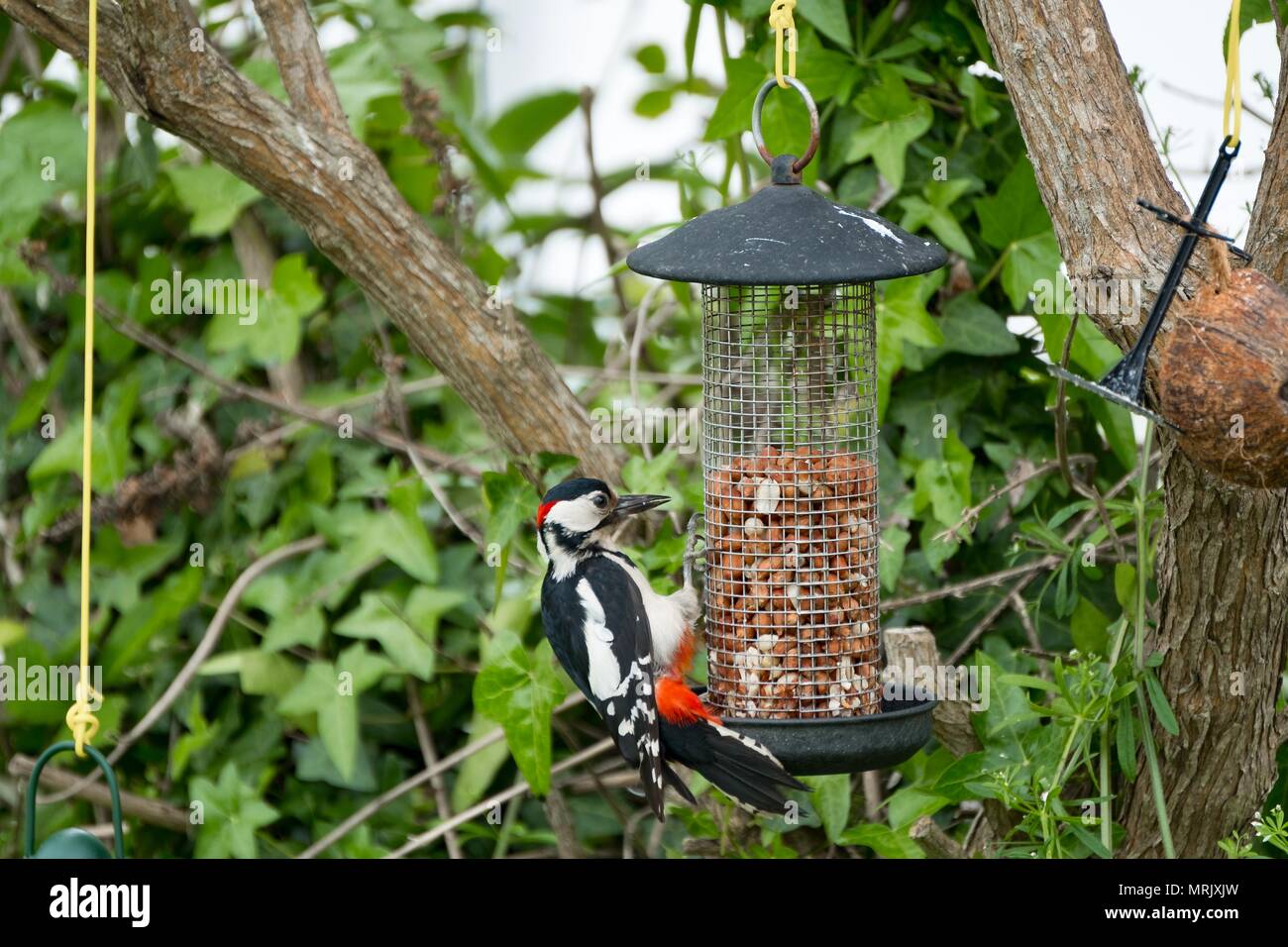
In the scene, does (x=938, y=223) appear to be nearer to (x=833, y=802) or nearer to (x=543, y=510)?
(x=543, y=510)

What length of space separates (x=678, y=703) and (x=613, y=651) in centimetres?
15

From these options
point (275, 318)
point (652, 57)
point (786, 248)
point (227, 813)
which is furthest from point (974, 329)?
point (227, 813)

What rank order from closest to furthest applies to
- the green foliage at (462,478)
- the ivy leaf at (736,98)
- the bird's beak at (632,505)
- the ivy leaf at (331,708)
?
the bird's beak at (632,505)
the green foliage at (462,478)
the ivy leaf at (736,98)
the ivy leaf at (331,708)

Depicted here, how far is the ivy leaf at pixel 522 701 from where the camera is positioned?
9.59 feet

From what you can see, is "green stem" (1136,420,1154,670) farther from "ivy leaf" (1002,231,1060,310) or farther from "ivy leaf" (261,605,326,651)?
"ivy leaf" (261,605,326,651)

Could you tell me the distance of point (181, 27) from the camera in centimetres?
257

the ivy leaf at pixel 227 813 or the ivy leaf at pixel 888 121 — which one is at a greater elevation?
the ivy leaf at pixel 888 121

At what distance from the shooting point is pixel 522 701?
2.96 m

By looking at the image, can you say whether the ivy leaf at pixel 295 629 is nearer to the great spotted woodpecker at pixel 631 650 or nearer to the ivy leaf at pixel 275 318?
the ivy leaf at pixel 275 318

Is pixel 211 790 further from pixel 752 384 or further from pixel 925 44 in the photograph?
pixel 925 44

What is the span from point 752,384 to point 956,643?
88 cm

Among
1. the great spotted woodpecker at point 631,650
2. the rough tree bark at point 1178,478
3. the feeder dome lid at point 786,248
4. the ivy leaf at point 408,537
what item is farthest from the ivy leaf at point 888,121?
the ivy leaf at point 408,537

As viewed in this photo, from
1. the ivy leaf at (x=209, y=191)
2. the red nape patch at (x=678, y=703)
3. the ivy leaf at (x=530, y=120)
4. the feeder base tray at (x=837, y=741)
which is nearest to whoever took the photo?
the feeder base tray at (x=837, y=741)

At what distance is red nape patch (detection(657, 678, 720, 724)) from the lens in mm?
2631
